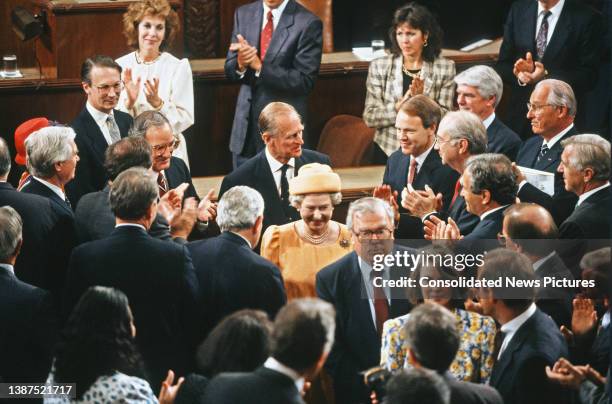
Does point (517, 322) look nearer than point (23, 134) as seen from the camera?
Yes

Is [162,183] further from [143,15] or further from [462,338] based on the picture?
[462,338]

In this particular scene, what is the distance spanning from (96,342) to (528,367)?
139 cm

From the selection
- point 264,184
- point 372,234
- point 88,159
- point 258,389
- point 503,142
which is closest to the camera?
point 258,389

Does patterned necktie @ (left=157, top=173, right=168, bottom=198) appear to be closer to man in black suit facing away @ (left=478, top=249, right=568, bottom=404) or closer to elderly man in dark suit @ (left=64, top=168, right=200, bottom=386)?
elderly man in dark suit @ (left=64, top=168, right=200, bottom=386)

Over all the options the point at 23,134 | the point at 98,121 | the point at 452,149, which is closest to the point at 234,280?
the point at 452,149

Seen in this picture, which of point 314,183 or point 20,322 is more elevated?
point 314,183

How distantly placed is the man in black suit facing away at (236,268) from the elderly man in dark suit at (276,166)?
3.20ft

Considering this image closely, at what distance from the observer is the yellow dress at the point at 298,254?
479 centimetres

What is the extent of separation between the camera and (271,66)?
653 centimetres

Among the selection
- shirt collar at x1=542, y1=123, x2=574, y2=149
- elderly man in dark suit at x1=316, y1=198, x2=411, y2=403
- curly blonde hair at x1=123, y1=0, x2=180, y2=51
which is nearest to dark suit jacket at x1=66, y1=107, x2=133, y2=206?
curly blonde hair at x1=123, y1=0, x2=180, y2=51

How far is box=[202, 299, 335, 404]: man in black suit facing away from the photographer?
11.6ft

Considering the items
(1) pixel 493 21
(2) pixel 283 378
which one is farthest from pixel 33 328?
(1) pixel 493 21

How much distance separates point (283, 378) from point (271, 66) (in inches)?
128

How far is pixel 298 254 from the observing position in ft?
15.9
